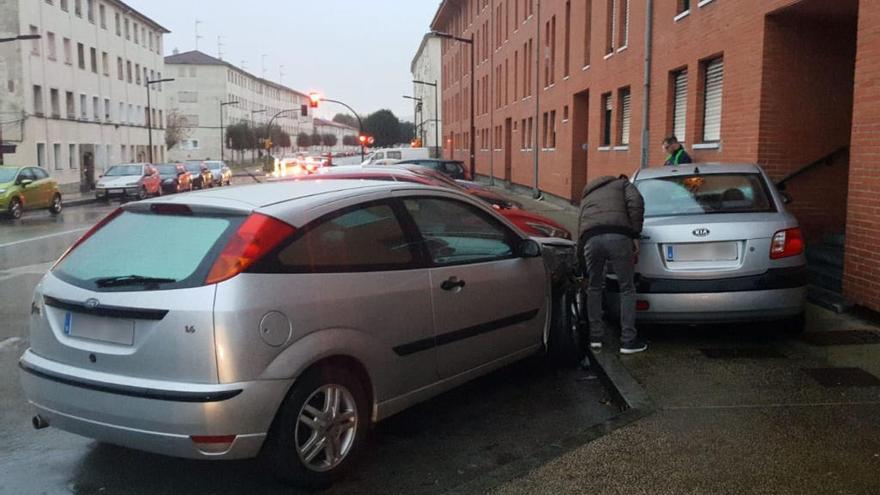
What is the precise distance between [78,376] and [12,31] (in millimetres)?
43197

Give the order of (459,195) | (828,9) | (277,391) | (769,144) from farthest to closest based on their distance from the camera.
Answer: (769,144) → (828,9) → (459,195) → (277,391)

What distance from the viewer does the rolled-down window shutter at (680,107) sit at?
15102 millimetres

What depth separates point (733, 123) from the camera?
467 inches

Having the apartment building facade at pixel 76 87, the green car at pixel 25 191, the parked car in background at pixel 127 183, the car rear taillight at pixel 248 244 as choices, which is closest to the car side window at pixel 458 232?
the car rear taillight at pixel 248 244

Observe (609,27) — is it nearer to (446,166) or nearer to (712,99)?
(446,166)

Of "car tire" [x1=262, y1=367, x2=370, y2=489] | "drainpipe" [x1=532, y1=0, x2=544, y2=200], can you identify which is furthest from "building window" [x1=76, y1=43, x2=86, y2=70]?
"car tire" [x1=262, y1=367, x2=370, y2=489]

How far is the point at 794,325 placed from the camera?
6754 mm

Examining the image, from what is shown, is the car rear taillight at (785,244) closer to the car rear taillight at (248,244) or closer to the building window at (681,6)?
the car rear taillight at (248,244)

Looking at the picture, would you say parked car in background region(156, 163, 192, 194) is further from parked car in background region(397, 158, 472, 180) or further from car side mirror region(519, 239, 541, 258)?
A: car side mirror region(519, 239, 541, 258)

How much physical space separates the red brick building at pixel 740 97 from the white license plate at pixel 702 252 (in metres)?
1.74

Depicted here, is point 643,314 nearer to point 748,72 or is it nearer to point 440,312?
point 440,312

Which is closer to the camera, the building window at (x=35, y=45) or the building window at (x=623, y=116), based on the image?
the building window at (x=623, y=116)

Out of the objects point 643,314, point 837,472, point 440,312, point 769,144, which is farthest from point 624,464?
point 769,144

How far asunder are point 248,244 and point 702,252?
4.00m
